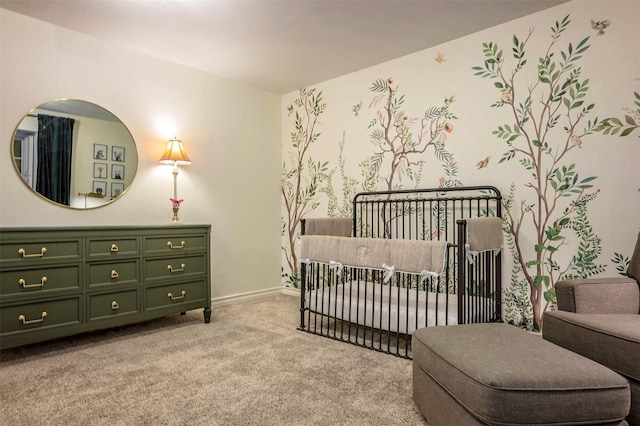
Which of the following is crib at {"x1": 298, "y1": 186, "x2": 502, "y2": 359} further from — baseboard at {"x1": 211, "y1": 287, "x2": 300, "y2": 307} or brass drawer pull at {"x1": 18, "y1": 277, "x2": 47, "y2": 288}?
brass drawer pull at {"x1": 18, "y1": 277, "x2": 47, "y2": 288}

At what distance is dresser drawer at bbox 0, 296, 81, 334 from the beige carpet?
211 millimetres

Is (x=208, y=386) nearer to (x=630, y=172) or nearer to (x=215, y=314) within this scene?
(x=215, y=314)

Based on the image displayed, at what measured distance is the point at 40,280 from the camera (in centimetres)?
224

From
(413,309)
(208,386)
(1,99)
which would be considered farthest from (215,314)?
(1,99)

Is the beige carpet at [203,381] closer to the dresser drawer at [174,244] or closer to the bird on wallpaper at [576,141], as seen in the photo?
the dresser drawer at [174,244]

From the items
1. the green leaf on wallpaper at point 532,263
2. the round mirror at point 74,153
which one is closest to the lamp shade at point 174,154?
the round mirror at point 74,153

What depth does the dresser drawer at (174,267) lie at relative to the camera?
2.75 m

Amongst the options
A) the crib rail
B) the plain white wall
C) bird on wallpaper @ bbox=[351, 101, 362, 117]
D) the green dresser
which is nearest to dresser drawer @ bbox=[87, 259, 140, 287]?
the green dresser

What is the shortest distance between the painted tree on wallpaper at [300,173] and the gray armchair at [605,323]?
2552 millimetres

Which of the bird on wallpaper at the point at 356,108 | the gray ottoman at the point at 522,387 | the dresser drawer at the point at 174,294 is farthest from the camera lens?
the bird on wallpaper at the point at 356,108

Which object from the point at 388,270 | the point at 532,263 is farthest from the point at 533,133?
the point at 388,270

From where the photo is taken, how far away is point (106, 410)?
1.63m

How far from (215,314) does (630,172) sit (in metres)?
3.25

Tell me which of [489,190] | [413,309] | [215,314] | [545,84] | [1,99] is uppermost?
[545,84]
